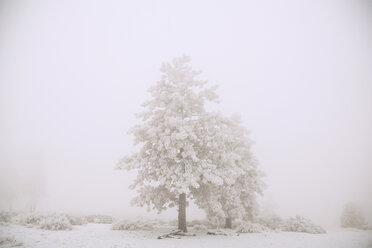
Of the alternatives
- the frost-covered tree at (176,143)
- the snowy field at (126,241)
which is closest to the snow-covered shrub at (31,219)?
the snowy field at (126,241)

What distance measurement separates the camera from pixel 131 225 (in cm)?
1684

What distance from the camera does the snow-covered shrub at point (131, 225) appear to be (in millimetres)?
16547

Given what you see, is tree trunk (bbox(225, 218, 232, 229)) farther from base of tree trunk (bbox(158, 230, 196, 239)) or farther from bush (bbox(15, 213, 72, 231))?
bush (bbox(15, 213, 72, 231))

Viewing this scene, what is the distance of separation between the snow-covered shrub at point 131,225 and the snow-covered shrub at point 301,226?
1118cm

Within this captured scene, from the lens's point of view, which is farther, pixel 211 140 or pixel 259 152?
pixel 259 152

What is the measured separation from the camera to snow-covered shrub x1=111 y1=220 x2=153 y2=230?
16547 millimetres

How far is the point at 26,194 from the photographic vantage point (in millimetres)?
41438

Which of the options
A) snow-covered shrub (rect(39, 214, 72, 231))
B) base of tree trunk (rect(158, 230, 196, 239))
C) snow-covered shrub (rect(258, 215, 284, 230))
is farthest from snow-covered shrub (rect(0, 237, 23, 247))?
snow-covered shrub (rect(258, 215, 284, 230))

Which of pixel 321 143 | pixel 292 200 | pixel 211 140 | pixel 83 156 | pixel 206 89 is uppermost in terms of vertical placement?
pixel 321 143

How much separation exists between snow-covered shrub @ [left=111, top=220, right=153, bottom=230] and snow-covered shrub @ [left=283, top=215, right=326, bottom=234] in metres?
11.2

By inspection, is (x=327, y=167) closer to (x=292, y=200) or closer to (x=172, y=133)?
(x=292, y=200)

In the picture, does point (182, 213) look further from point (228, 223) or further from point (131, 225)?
point (228, 223)

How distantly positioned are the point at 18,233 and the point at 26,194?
3556 centimetres

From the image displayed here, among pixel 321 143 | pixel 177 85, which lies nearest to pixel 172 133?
pixel 177 85
